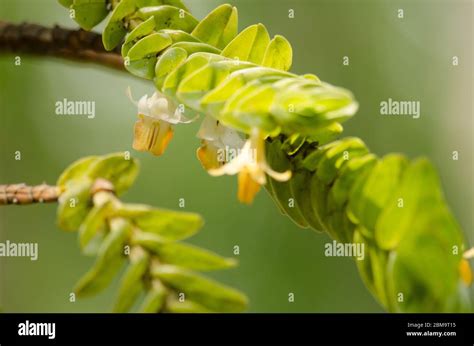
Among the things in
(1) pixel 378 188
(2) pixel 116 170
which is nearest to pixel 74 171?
(2) pixel 116 170

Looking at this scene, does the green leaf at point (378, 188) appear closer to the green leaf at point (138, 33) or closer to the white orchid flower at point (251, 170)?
the white orchid flower at point (251, 170)

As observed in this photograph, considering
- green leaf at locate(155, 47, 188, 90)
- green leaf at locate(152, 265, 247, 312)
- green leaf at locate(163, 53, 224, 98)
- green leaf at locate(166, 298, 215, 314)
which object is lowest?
green leaf at locate(166, 298, 215, 314)

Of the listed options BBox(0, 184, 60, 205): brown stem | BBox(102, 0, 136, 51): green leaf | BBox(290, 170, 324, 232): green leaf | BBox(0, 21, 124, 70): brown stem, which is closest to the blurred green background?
BBox(0, 21, 124, 70): brown stem

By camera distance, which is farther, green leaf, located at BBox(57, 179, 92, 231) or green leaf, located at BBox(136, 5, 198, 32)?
green leaf, located at BBox(136, 5, 198, 32)

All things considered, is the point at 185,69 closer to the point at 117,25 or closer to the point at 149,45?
the point at 149,45

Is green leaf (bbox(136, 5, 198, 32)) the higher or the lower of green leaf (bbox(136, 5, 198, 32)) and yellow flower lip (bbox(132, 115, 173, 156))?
the higher

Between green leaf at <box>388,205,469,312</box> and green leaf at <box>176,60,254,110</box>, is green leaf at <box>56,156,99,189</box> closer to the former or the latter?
green leaf at <box>176,60,254,110</box>
